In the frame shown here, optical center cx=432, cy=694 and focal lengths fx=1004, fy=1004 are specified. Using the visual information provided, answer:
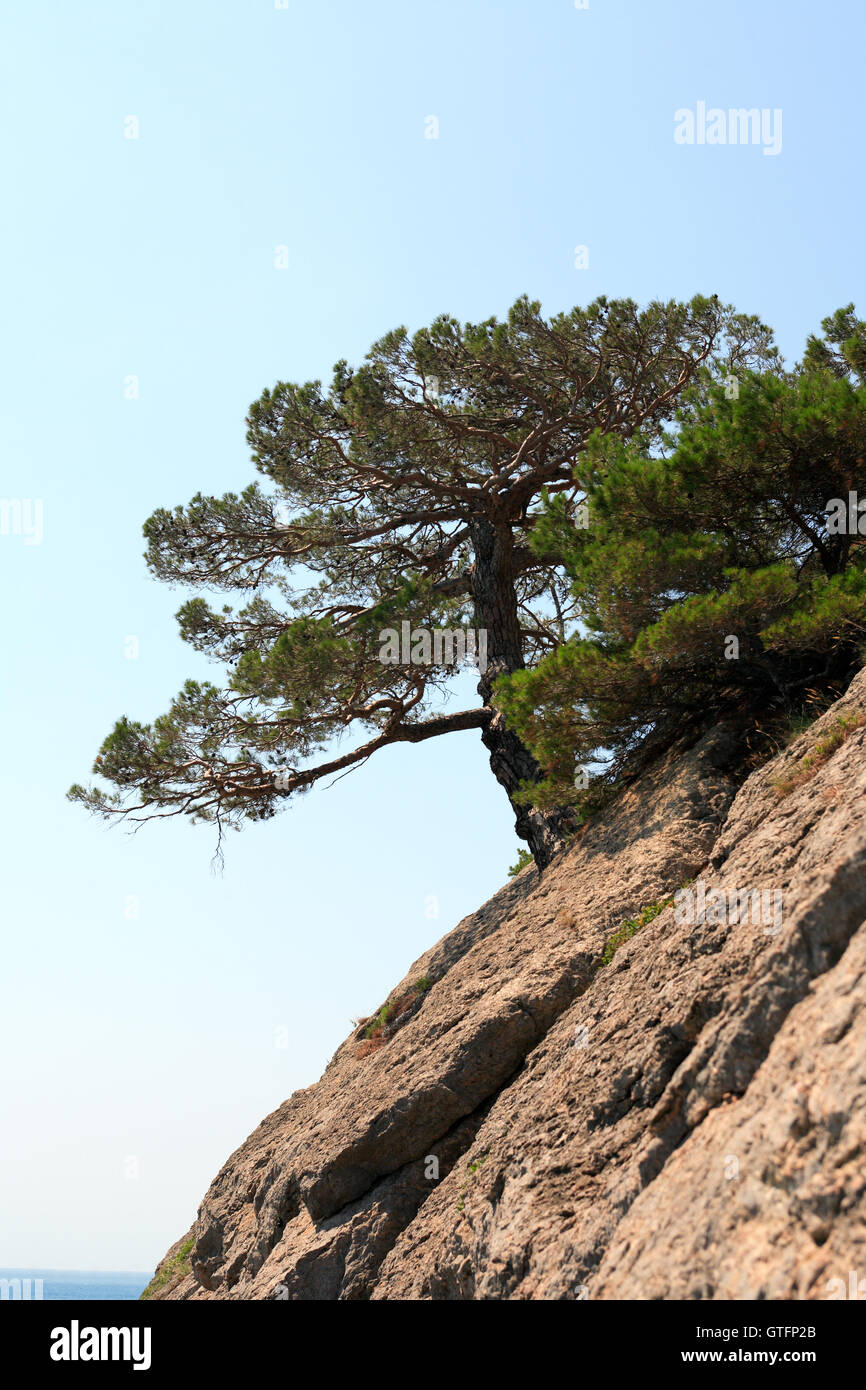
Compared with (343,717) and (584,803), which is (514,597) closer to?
(343,717)

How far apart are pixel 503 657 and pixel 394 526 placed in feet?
8.55

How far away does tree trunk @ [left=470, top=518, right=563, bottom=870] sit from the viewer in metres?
11.7

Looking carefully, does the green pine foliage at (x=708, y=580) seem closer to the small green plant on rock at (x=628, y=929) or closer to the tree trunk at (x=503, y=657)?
the tree trunk at (x=503, y=657)

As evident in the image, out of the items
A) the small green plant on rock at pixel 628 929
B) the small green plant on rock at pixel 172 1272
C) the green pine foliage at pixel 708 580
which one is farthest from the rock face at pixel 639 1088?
the small green plant on rock at pixel 172 1272

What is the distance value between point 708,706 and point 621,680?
→ 1051mm

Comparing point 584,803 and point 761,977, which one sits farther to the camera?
point 584,803

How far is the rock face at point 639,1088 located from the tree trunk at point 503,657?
71cm

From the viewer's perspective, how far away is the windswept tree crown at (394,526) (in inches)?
490

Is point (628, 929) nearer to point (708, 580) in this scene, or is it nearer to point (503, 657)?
point (708, 580)

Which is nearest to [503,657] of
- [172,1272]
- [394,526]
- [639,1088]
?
[394,526]

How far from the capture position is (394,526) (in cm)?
1421

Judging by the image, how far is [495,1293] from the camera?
6.19m

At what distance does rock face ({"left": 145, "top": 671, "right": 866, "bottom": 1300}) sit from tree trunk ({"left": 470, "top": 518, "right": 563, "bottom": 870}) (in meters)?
0.71
